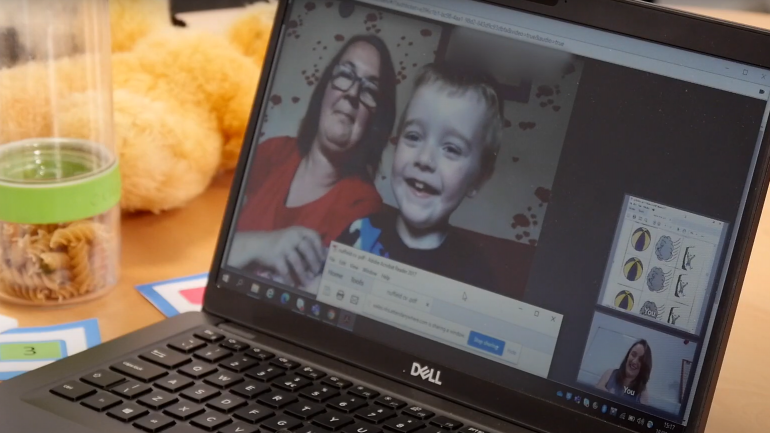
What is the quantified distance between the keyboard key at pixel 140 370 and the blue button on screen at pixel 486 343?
22 cm

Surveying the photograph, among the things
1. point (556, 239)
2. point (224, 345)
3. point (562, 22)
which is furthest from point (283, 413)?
point (562, 22)

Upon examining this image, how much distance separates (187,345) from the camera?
0.69 metres

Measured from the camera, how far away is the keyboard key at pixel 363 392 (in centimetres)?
66

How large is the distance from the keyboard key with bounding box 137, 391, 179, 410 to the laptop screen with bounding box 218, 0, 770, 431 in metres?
0.13

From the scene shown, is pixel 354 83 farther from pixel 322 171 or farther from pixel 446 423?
pixel 446 423

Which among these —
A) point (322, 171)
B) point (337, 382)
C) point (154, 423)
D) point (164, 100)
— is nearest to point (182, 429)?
point (154, 423)

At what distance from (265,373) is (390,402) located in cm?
9

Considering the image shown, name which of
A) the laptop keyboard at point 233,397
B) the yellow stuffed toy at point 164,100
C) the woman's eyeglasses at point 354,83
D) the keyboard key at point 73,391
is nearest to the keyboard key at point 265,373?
the laptop keyboard at point 233,397

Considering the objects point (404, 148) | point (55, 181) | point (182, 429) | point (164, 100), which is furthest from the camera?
point (164, 100)

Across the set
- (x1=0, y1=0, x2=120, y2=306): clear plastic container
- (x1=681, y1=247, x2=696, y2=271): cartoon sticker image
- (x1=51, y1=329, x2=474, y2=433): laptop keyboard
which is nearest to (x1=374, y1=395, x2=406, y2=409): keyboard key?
(x1=51, y1=329, x2=474, y2=433): laptop keyboard

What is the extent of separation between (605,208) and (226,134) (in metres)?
0.53

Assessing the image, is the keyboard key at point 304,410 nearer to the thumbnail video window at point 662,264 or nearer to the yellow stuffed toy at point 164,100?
the thumbnail video window at point 662,264

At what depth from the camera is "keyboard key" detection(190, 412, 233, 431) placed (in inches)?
23.7

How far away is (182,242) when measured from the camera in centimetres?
95
